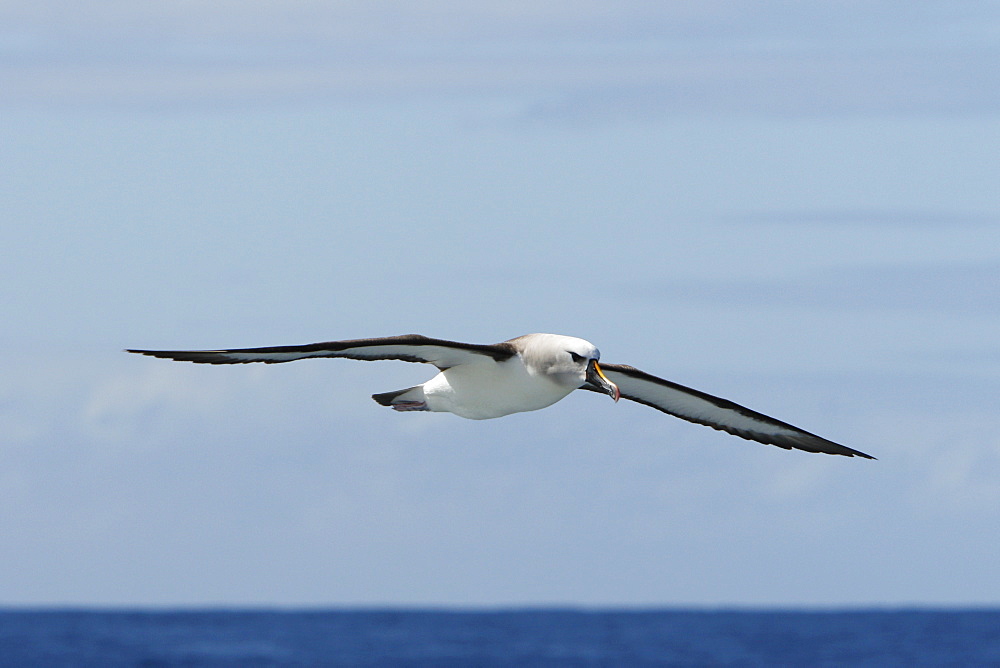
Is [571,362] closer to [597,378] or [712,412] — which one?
[597,378]

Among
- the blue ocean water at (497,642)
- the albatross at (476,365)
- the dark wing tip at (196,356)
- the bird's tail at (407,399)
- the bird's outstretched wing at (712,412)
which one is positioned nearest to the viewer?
the dark wing tip at (196,356)

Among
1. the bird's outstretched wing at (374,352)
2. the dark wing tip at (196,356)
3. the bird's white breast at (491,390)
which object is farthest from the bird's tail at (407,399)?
the dark wing tip at (196,356)

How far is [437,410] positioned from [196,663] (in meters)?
74.9

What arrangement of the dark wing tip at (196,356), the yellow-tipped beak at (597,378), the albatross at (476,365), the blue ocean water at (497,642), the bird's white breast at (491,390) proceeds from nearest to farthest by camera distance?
the dark wing tip at (196,356) < the albatross at (476,365) < the yellow-tipped beak at (597,378) < the bird's white breast at (491,390) < the blue ocean water at (497,642)

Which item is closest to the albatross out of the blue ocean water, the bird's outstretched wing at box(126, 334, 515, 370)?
the bird's outstretched wing at box(126, 334, 515, 370)

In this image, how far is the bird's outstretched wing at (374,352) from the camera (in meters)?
16.3

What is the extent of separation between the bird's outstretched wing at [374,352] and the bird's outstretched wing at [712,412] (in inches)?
121

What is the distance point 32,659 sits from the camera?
318 feet

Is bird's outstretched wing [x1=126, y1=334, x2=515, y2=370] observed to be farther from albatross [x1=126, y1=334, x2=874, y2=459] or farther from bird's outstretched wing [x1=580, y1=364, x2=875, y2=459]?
bird's outstretched wing [x1=580, y1=364, x2=875, y2=459]

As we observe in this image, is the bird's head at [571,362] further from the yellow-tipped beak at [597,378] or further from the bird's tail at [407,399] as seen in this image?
the bird's tail at [407,399]

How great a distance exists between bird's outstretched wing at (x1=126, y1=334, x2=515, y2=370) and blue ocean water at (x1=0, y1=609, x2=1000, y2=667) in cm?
7524

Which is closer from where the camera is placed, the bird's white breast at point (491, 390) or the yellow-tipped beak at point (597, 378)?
the yellow-tipped beak at point (597, 378)

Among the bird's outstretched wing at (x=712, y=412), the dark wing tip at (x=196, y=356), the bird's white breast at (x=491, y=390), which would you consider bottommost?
the dark wing tip at (x=196, y=356)

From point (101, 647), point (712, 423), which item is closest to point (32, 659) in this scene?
point (101, 647)
